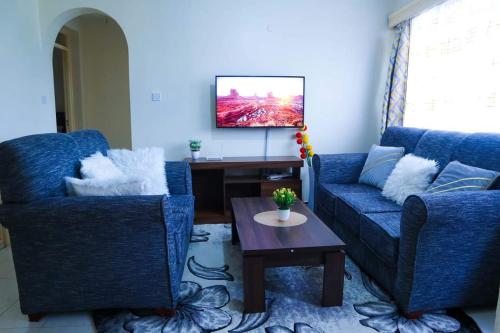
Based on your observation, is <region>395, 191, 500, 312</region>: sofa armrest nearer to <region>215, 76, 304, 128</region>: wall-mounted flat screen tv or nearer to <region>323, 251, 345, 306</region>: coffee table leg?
<region>323, 251, 345, 306</region>: coffee table leg

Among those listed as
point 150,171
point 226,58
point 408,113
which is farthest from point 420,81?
point 150,171

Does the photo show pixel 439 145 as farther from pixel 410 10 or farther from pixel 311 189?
pixel 410 10

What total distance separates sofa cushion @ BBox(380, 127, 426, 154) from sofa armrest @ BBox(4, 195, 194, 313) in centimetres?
226

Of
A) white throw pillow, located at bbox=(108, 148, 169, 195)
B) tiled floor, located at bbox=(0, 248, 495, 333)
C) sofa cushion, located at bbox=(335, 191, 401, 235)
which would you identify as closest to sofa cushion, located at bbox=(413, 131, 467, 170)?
sofa cushion, located at bbox=(335, 191, 401, 235)

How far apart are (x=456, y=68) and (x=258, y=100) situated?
192 cm

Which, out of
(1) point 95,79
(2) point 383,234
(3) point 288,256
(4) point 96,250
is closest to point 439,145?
(2) point 383,234

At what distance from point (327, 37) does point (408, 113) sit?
1274mm

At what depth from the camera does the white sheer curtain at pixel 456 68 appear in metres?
2.55

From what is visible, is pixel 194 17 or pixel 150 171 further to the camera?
pixel 194 17

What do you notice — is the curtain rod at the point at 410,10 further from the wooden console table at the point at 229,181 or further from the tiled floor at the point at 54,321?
the tiled floor at the point at 54,321

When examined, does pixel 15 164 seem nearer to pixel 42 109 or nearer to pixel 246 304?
pixel 246 304

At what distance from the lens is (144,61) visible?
366cm

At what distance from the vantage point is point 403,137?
3.09 metres

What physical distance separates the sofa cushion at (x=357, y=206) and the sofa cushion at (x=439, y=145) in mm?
483
